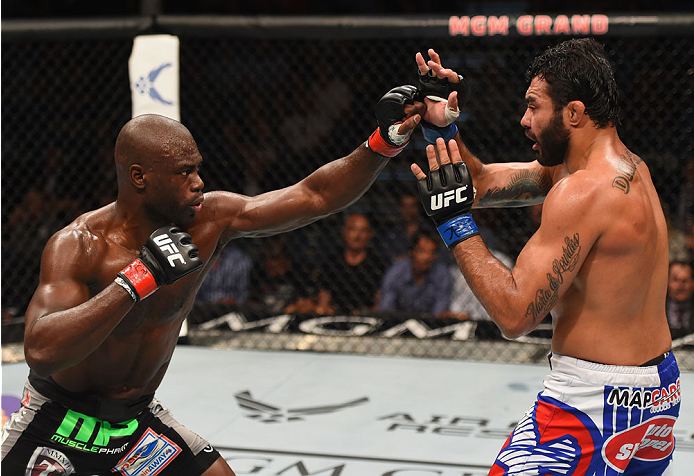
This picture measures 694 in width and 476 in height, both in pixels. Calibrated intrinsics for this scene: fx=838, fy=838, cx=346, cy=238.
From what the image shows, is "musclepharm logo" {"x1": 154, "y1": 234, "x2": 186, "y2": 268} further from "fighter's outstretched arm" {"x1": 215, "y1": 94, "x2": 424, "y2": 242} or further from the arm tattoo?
the arm tattoo

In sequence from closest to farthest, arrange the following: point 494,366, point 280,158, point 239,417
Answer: point 239,417 < point 494,366 < point 280,158

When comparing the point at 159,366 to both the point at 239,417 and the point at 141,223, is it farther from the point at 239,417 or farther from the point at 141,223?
the point at 239,417

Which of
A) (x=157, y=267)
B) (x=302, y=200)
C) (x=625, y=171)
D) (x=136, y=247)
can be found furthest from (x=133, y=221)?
(x=625, y=171)

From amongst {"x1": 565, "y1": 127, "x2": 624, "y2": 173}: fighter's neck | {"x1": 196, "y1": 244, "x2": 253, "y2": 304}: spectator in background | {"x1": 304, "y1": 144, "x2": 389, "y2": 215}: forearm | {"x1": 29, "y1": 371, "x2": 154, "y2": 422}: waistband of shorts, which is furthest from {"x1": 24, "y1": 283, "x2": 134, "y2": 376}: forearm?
{"x1": 196, "y1": 244, "x2": 253, "y2": 304}: spectator in background

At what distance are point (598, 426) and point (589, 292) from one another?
276 mm

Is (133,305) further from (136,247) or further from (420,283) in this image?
(420,283)

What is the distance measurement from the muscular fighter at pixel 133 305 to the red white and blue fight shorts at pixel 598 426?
740 millimetres

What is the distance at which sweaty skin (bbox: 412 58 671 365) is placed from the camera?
1716mm

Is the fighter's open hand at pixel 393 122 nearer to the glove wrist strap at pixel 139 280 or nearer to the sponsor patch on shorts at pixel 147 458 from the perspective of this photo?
the glove wrist strap at pixel 139 280

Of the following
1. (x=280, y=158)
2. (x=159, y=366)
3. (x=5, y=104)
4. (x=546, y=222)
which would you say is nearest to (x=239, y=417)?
(x=159, y=366)

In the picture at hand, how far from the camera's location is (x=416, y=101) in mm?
2197

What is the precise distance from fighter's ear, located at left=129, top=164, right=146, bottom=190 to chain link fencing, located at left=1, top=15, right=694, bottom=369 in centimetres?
235

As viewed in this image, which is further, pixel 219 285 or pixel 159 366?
pixel 219 285

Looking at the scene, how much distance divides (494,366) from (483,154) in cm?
132
